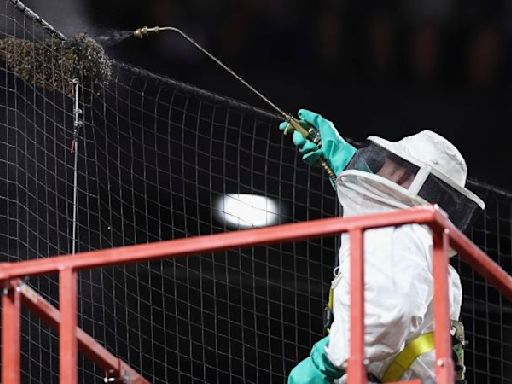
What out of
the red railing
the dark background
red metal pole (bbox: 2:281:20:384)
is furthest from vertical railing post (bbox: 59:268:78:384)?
the dark background

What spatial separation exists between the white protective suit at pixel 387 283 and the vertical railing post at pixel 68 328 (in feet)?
2.26

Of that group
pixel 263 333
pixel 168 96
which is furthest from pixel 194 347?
pixel 168 96

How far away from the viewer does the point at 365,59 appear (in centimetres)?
841

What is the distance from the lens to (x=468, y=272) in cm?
789

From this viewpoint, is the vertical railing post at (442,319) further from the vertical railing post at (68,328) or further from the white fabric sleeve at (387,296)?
the vertical railing post at (68,328)

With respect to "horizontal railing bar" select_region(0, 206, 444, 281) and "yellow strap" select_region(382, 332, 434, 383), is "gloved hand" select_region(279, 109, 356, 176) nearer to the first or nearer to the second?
"yellow strap" select_region(382, 332, 434, 383)

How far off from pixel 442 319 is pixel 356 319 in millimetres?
192

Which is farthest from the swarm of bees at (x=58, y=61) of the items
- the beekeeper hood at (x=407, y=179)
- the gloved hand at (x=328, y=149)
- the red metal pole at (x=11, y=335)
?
the red metal pole at (x=11, y=335)

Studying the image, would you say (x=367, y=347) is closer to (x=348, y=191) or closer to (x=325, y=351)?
(x=325, y=351)

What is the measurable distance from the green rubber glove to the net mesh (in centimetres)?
227

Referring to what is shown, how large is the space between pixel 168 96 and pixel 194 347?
52.6 inches

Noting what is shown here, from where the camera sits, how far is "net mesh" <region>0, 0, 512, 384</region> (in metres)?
6.29

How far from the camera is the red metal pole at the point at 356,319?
11.0 feet

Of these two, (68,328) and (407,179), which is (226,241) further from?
(407,179)
